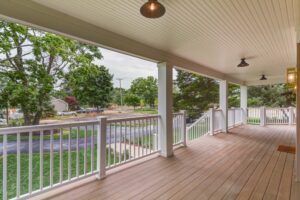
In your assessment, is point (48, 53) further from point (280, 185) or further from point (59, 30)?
point (280, 185)

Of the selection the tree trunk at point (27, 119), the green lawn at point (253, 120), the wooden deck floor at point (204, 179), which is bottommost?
the wooden deck floor at point (204, 179)

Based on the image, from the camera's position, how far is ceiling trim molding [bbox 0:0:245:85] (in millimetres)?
2078

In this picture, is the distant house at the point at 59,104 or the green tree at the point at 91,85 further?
the green tree at the point at 91,85

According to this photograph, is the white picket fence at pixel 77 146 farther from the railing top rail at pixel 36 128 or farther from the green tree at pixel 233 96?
the green tree at pixel 233 96

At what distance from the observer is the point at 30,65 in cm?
456

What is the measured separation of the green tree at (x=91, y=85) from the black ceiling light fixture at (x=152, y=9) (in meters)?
3.24

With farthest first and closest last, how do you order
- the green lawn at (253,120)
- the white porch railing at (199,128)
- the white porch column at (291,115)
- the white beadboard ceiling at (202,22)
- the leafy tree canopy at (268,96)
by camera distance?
the leafy tree canopy at (268,96) < the green lawn at (253,120) < the white porch column at (291,115) < the white porch railing at (199,128) < the white beadboard ceiling at (202,22)

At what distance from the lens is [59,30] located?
2.45m

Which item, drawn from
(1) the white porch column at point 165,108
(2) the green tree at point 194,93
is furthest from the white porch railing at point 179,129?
(2) the green tree at point 194,93

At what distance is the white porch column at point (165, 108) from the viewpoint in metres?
4.27

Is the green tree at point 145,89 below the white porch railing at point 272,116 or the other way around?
the other way around

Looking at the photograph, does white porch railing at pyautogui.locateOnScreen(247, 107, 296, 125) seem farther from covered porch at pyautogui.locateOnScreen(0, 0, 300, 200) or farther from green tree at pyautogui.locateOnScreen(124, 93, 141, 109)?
green tree at pyautogui.locateOnScreen(124, 93, 141, 109)

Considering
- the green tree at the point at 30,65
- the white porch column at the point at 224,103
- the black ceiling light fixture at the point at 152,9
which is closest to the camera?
the black ceiling light fixture at the point at 152,9

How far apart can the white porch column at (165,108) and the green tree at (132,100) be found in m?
1.61
